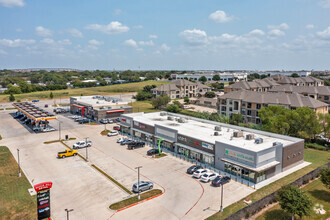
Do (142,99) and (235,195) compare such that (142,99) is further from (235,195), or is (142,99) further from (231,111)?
(235,195)

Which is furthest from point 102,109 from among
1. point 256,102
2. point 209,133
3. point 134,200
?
point 134,200

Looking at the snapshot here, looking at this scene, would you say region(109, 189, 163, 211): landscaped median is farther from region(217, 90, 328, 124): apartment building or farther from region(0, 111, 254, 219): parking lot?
region(217, 90, 328, 124): apartment building

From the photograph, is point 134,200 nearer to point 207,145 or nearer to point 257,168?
point 207,145

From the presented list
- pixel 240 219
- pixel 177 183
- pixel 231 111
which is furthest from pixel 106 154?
pixel 231 111

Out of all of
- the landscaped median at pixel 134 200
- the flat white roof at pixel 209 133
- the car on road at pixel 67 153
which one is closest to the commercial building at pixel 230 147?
the flat white roof at pixel 209 133

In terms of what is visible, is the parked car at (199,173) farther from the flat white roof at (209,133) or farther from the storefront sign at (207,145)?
the flat white roof at (209,133)
